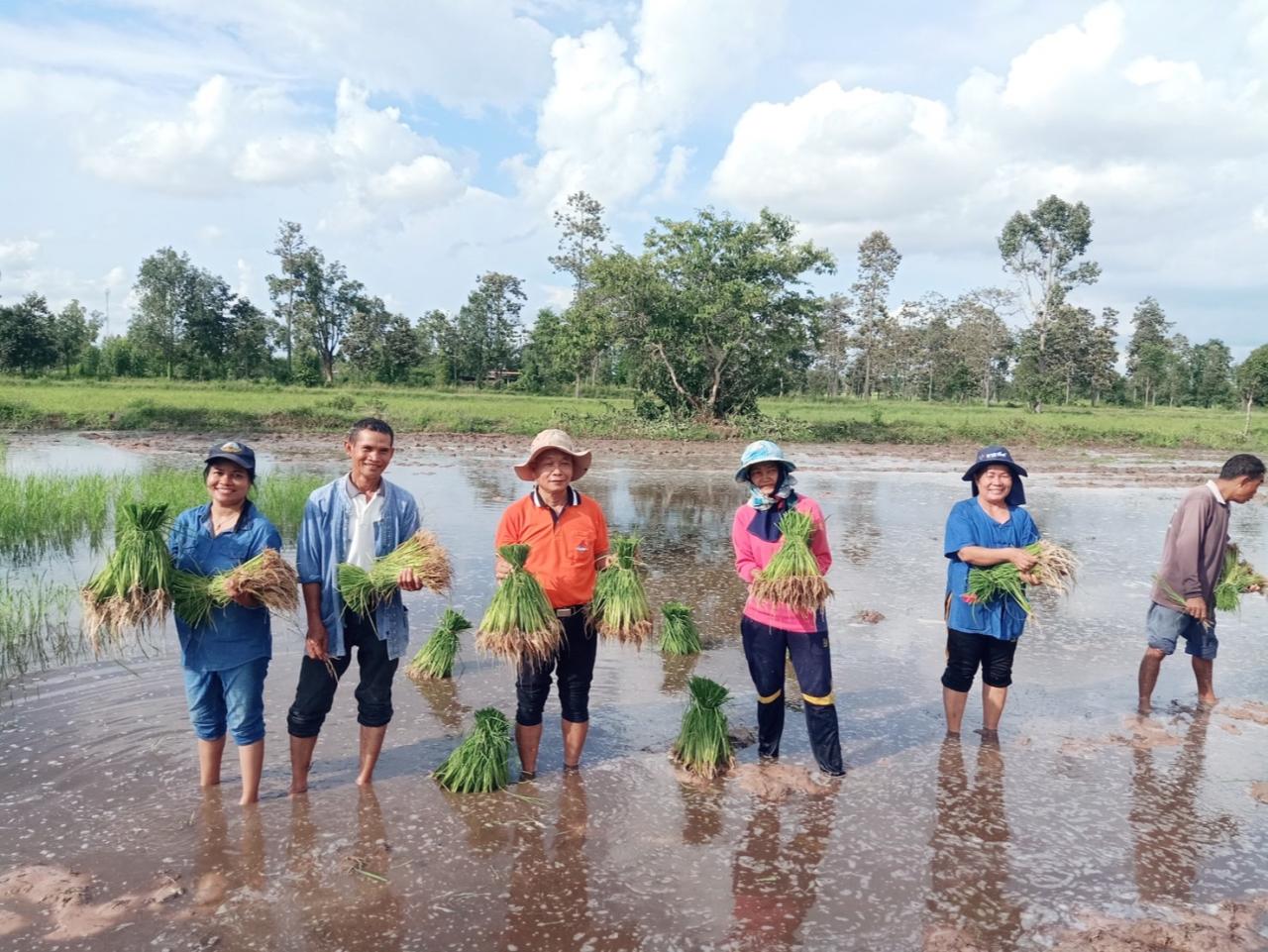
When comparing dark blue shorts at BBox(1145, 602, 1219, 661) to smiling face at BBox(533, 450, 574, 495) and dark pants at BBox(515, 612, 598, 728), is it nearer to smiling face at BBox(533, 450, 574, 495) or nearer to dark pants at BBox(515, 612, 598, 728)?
dark pants at BBox(515, 612, 598, 728)

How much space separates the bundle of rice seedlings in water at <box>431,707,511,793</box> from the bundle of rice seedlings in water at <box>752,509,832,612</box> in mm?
1512

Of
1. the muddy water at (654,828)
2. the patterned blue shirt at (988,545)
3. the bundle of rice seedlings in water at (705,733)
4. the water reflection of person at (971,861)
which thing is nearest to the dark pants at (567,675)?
the muddy water at (654,828)

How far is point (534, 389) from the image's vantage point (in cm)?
5222

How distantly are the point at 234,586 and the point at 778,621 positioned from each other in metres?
2.55

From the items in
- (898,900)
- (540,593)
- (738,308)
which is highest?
(738,308)

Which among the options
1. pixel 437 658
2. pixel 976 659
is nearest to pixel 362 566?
pixel 437 658

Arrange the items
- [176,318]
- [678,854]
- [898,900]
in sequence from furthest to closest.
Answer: [176,318] → [678,854] → [898,900]

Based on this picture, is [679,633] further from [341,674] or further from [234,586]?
[234,586]

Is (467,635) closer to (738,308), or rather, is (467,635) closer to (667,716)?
(667,716)

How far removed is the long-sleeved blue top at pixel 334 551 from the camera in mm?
3840

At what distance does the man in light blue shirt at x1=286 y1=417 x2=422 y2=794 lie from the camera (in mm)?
3848

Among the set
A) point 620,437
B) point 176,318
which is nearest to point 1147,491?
point 620,437

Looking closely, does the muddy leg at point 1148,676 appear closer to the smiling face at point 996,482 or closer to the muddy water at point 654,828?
the muddy water at point 654,828

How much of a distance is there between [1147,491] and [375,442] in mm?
19557
